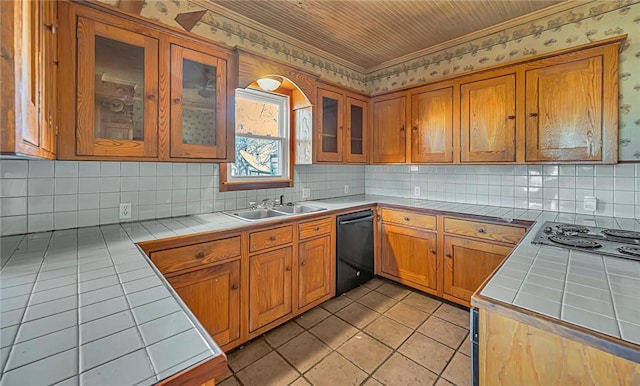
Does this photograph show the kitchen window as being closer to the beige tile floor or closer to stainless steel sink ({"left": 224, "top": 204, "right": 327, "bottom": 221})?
stainless steel sink ({"left": 224, "top": 204, "right": 327, "bottom": 221})

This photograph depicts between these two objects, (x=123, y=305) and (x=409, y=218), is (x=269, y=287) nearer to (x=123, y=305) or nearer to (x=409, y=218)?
(x=123, y=305)

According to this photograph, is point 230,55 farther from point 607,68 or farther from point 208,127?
point 607,68

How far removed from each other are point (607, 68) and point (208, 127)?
9.15 feet

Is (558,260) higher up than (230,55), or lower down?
lower down

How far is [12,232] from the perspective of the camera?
155 cm

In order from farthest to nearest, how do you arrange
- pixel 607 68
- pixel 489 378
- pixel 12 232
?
pixel 607 68, pixel 12 232, pixel 489 378

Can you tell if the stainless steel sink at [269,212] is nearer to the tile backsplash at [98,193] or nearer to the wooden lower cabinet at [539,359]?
the tile backsplash at [98,193]

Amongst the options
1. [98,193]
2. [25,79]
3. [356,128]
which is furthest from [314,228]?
[25,79]

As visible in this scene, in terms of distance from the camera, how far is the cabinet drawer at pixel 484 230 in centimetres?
215

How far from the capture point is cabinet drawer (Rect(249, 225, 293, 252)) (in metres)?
1.97

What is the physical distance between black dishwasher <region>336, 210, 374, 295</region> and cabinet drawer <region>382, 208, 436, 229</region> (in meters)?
0.18

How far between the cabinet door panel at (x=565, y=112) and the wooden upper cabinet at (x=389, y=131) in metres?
1.11

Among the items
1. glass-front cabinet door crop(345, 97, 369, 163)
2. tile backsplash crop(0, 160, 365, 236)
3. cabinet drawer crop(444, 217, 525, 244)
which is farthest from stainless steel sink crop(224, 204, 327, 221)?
cabinet drawer crop(444, 217, 525, 244)

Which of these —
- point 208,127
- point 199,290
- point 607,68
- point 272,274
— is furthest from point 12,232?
point 607,68
